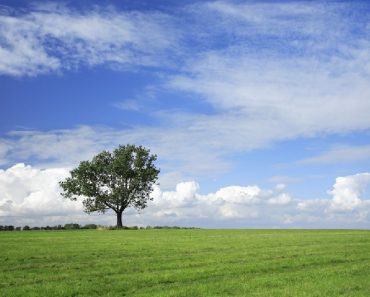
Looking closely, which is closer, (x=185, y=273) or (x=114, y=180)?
(x=185, y=273)

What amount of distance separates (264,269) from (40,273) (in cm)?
1103

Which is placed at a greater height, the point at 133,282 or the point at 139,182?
the point at 139,182

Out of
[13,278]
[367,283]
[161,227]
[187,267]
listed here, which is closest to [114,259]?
[187,267]

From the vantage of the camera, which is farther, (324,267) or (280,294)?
(324,267)

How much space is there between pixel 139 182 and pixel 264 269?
79287 mm

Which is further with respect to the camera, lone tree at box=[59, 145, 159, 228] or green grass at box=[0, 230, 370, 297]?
lone tree at box=[59, 145, 159, 228]

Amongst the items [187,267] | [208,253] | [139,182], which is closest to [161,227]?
[139,182]

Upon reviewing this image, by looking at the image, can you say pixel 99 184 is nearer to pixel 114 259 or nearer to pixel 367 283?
pixel 114 259

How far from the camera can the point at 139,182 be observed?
103688mm

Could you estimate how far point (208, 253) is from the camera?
3338 cm

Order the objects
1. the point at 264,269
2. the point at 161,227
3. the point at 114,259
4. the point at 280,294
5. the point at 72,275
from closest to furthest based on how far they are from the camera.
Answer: the point at 280,294, the point at 72,275, the point at 264,269, the point at 114,259, the point at 161,227

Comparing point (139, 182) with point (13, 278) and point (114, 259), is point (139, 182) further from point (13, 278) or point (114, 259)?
point (13, 278)

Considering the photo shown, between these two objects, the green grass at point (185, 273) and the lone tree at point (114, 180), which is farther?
the lone tree at point (114, 180)

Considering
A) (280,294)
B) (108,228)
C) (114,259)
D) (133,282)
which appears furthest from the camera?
(108,228)
